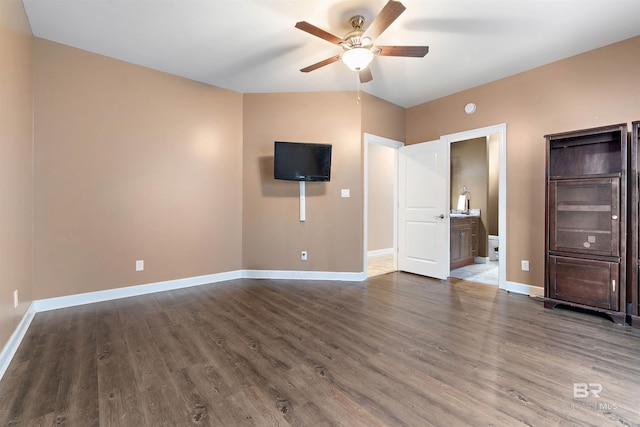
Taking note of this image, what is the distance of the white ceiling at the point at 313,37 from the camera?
7.54 feet

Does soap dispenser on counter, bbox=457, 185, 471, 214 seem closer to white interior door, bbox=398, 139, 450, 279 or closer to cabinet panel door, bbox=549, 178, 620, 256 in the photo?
white interior door, bbox=398, 139, 450, 279

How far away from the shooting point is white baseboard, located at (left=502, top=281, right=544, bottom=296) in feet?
10.8

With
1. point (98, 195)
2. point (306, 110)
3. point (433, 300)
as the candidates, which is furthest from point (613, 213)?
point (98, 195)

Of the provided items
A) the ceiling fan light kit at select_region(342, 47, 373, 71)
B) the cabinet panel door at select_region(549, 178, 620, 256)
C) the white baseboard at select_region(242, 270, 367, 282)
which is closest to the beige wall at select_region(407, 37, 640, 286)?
the cabinet panel door at select_region(549, 178, 620, 256)

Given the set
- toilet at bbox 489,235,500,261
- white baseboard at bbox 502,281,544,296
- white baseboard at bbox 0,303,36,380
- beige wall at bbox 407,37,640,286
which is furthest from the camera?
toilet at bbox 489,235,500,261

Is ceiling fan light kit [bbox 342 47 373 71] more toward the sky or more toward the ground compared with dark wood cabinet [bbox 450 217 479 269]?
more toward the sky

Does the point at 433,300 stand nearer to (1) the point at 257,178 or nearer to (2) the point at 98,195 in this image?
(1) the point at 257,178

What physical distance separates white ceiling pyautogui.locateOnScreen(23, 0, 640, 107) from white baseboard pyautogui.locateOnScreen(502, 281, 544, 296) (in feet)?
8.54

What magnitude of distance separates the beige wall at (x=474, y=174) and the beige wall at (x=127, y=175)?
170 inches

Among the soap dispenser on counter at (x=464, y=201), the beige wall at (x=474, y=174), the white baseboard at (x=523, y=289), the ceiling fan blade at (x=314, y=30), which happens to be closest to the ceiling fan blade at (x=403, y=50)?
the ceiling fan blade at (x=314, y=30)

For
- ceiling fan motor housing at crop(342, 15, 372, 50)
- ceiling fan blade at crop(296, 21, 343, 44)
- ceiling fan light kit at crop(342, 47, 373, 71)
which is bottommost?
ceiling fan light kit at crop(342, 47, 373, 71)

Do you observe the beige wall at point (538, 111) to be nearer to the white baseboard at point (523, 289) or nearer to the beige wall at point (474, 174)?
the white baseboard at point (523, 289)

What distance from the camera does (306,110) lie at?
158 inches

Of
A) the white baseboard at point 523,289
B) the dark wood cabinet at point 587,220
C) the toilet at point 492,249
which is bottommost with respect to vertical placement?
the white baseboard at point 523,289
